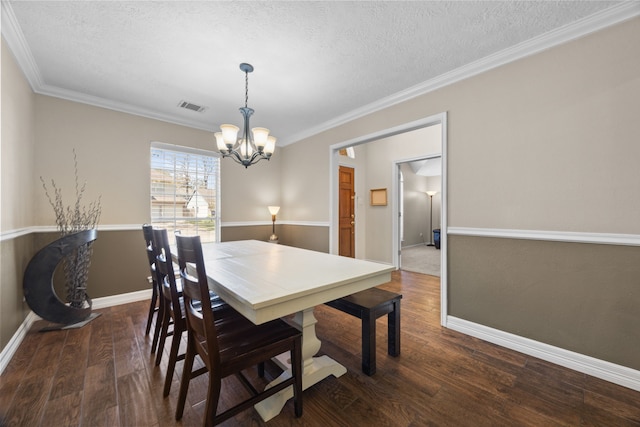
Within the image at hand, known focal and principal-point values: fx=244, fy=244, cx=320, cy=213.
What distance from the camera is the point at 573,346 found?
188 cm

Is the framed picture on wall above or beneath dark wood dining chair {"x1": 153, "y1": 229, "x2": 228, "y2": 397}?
above

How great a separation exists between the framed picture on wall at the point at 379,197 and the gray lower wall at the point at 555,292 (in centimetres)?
266

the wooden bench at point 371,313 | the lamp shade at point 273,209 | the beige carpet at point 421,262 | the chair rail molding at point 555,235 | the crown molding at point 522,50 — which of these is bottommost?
the beige carpet at point 421,262

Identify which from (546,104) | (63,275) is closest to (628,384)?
(546,104)

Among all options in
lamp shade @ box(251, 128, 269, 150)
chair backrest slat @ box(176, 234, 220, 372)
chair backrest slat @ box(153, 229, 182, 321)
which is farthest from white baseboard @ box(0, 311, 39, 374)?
lamp shade @ box(251, 128, 269, 150)

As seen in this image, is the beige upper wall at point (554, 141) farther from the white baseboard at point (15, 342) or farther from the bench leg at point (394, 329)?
the white baseboard at point (15, 342)

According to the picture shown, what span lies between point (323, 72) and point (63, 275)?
3788mm

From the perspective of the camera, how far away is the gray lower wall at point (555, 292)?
1.71 meters

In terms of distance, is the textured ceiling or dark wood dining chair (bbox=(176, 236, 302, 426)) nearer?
dark wood dining chair (bbox=(176, 236, 302, 426))

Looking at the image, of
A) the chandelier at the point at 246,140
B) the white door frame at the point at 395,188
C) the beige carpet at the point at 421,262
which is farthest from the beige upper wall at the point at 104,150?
the beige carpet at the point at 421,262

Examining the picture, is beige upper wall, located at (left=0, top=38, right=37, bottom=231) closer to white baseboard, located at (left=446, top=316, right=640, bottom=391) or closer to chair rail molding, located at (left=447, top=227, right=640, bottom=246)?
chair rail molding, located at (left=447, top=227, right=640, bottom=246)

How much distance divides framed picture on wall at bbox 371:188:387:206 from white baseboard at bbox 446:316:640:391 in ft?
9.66

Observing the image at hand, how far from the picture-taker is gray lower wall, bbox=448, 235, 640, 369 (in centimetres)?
171

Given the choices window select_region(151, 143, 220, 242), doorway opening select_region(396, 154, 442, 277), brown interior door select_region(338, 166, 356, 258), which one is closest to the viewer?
window select_region(151, 143, 220, 242)
